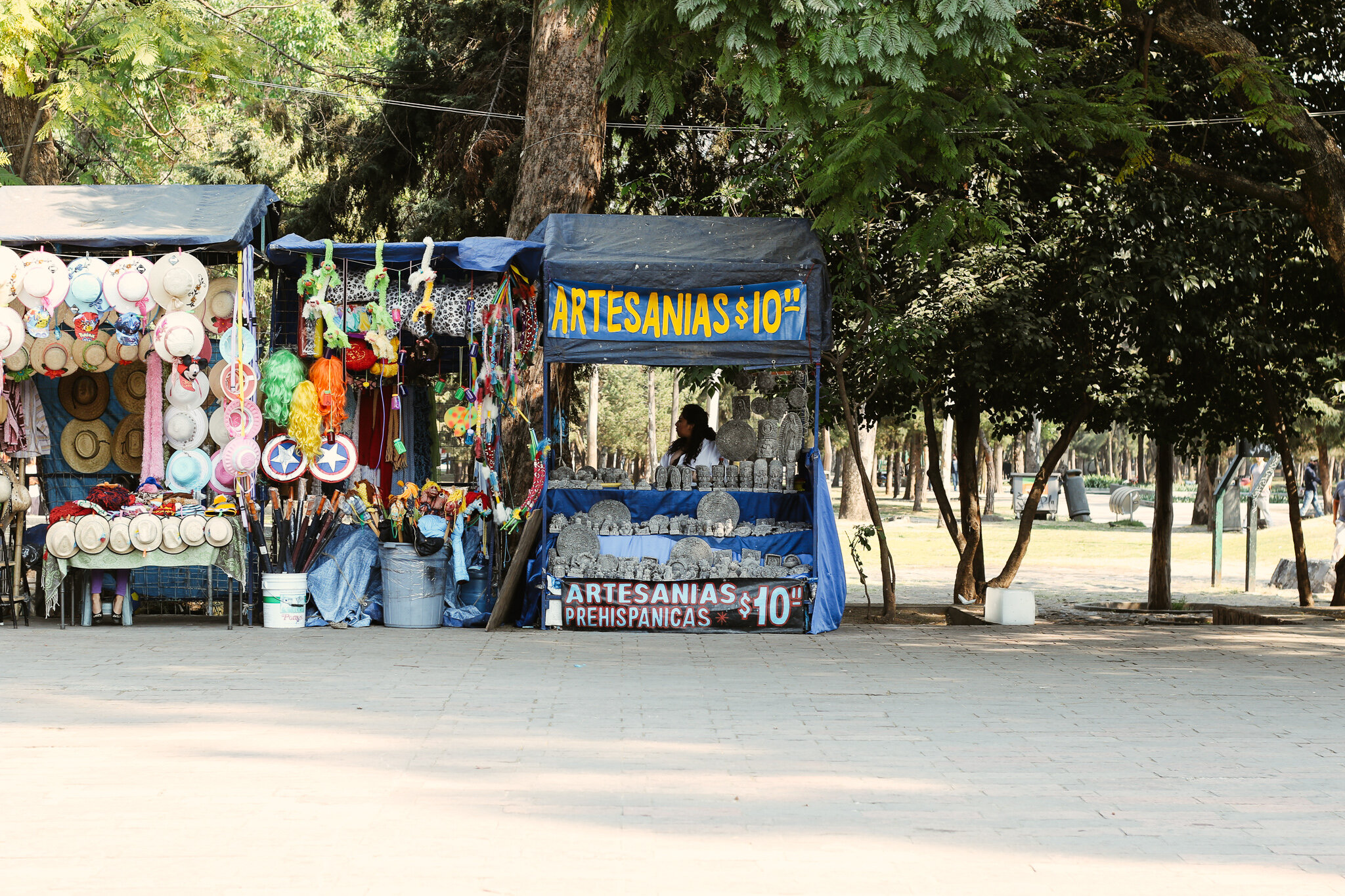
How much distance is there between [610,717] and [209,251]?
570 centimetres

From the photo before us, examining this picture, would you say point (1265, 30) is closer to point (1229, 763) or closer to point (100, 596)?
point (1229, 763)

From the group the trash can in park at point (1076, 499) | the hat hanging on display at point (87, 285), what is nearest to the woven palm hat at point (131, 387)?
the hat hanging on display at point (87, 285)

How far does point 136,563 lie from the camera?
31.4 ft

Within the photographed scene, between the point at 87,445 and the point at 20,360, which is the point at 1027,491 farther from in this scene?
the point at 20,360

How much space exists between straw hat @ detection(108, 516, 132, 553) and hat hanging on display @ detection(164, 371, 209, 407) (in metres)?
1.15

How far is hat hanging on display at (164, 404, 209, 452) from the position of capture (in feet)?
33.0

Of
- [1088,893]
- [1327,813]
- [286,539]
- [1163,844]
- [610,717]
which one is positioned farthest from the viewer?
[286,539]

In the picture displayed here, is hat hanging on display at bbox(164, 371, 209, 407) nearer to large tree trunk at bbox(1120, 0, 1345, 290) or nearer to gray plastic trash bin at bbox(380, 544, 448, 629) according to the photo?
gray plastic trash bin at bbox(380, 544, 448, 629)

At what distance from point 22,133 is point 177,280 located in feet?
19.3

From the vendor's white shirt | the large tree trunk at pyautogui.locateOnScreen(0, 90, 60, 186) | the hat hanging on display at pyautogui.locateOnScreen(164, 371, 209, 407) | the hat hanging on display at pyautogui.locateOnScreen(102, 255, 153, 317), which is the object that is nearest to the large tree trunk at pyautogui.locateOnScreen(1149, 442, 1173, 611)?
the vendor's white shirt

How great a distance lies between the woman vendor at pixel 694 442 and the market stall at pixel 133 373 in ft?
12.7

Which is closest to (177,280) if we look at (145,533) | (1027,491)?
(145,533)

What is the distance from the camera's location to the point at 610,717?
6758 millimetres

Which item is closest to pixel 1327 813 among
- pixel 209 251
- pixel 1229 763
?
pixel 1229 763
